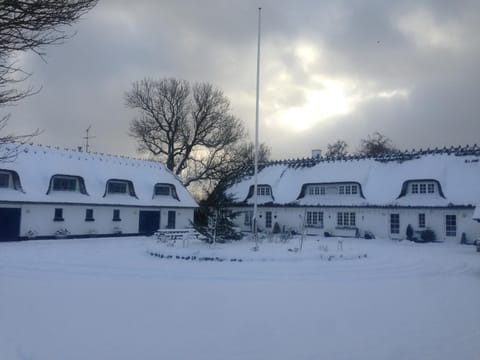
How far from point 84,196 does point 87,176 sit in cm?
183

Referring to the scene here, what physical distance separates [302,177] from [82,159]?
1846cm

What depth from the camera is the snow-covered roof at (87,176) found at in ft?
89.7

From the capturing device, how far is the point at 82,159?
3225 cm

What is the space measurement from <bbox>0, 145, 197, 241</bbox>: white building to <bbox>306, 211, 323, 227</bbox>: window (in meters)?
9.77

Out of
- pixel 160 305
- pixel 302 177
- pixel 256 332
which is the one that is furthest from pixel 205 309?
pixel 302 177

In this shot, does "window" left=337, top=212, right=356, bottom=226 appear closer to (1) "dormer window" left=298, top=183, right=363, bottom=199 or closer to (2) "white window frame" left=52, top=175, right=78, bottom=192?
(1) "dormer window" left=298, top=183, right=363, bottom=199

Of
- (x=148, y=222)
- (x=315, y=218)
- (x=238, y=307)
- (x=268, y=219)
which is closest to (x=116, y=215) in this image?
(x=148, y=222)

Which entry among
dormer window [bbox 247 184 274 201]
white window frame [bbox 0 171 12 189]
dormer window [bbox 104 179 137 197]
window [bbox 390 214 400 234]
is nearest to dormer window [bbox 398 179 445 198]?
window [bbox 390 214 400 234]

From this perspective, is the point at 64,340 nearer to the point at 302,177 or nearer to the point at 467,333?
the point at 467,333

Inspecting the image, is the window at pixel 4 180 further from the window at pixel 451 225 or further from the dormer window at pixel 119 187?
the window at pixel 451 225

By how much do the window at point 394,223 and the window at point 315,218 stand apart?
18.9ft

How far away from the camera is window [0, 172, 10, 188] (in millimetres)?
26531

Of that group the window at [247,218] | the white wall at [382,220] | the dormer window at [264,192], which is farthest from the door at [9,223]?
the dormer window at [264,192]

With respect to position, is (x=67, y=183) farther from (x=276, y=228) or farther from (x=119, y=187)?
(x=276, y=228)
